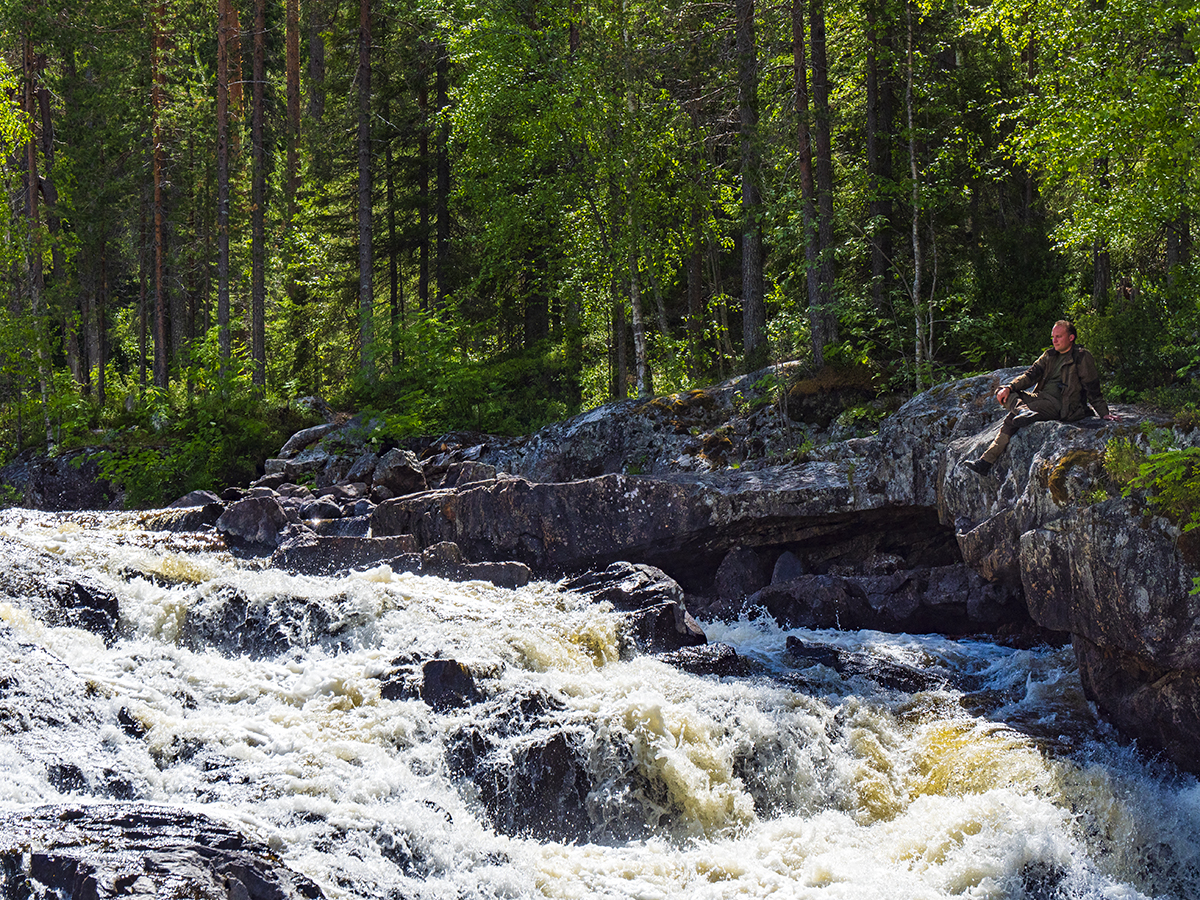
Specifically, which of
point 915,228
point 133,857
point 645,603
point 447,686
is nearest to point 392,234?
point 915,228

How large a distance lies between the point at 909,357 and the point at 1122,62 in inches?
229

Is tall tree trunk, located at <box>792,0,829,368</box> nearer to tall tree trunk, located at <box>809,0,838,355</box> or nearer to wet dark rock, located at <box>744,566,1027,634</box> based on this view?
tall tree trunk, located at <box>809,0,838,355</box>

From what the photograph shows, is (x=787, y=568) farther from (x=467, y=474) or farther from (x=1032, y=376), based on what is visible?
(x=467, y=474)

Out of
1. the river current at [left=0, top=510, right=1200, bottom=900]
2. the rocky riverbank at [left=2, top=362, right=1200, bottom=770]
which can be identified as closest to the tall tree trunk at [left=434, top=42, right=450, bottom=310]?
the rocky riverbank at [left=2, top=362, right=1200, bottom=770]

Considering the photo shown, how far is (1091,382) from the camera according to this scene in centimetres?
931

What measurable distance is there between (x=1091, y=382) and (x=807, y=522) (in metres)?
4.60

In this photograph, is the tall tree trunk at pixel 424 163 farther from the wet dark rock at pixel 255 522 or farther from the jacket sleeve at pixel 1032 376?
the jacket sleeve at pixel 1032 376

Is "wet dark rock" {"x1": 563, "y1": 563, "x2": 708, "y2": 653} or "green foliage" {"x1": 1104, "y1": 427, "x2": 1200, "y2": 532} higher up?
"green foliage" {"x1": 1104, "y1": 427, "x2": 1200, "y2": 532}

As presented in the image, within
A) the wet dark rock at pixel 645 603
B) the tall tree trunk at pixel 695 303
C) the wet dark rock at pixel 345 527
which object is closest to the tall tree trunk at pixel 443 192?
the tall tree trunk at pixel 695 303

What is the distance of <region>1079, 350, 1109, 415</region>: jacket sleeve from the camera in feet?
30.3

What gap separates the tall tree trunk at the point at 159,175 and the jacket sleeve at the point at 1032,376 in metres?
23.9

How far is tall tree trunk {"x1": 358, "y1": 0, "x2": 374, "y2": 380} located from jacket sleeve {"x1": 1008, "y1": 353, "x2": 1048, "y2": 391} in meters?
15.3

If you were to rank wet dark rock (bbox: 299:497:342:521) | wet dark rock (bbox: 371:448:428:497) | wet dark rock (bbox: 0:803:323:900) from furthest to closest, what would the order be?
wet dark rock (bbox: 371:448:428:497)
wet dark rock (bbox: 299:497:342:521)
wet dark rock (bbox: 0:803:323:900)

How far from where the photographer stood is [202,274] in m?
32.3
